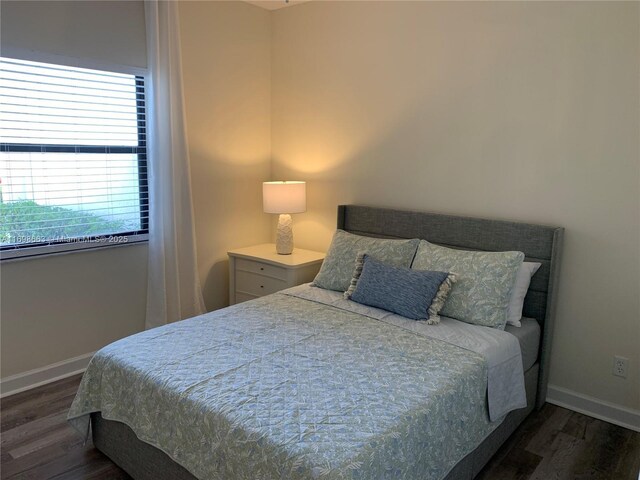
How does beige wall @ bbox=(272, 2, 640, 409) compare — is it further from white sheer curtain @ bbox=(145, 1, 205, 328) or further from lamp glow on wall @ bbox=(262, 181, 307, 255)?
white sheer curtain @ bbox=(145, 1, 205, 328)

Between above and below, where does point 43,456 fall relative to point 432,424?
below

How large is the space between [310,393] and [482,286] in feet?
3.88

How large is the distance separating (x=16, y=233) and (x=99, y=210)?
49 cm

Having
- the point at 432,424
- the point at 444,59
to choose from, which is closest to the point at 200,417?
the point at 432,424

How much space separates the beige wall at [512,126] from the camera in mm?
2521

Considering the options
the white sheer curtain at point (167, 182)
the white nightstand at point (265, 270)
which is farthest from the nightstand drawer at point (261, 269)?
the white sheer curtain at point (167, 182)

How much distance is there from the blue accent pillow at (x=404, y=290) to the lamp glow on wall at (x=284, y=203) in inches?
37.4

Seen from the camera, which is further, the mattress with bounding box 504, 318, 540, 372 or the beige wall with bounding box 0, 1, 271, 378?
the beige wall with bounding box 0, 1, 271, 378

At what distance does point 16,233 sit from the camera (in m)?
2.78

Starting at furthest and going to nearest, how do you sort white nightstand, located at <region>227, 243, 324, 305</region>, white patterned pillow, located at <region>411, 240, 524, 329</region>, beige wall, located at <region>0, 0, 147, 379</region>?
white nightstand, located at <region>227, 243, 324, 305</region>
beige wall, located at <region>0, 0, 147, 379</region>
white patterned pillow, located at <region>411, 240, 524, 329</region>

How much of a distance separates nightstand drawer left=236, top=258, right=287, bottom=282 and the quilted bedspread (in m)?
0.92

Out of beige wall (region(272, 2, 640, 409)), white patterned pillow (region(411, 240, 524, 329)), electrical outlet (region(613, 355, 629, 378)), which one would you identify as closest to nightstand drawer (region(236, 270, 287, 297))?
beige wall (region(272, 2, 640, 409))

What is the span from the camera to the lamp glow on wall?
3523 mm

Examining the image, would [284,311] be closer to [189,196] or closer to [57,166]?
[189,196]
